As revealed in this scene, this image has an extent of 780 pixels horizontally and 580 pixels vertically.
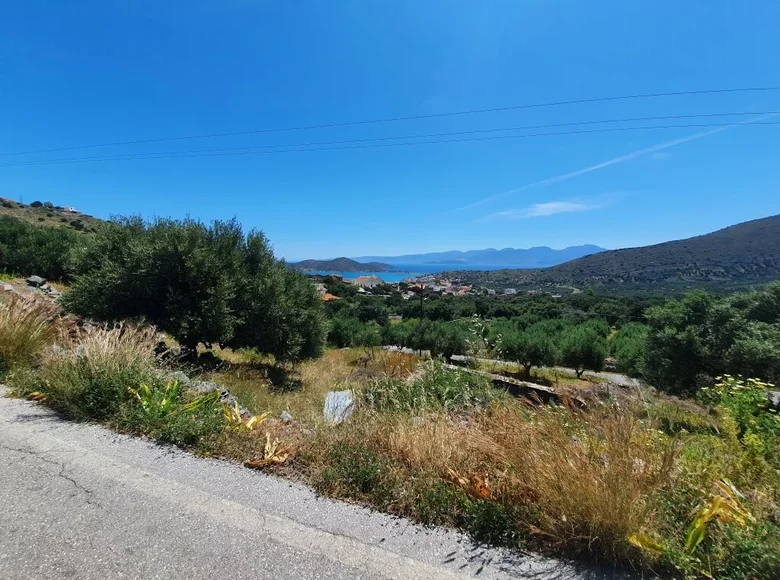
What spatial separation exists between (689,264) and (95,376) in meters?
83.9

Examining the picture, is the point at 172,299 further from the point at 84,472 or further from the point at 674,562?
the point at 674,562

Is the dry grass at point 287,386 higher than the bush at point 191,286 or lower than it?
lower

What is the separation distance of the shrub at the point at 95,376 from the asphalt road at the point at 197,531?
0.86m

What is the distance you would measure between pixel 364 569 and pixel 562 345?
3140cm

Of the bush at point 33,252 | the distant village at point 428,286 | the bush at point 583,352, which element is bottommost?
the bush at point 583,352

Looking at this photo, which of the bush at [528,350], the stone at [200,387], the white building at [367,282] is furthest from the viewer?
the white building at [367,282]

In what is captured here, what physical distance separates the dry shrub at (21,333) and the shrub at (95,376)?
3.12 feet

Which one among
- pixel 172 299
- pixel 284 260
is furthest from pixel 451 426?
pixel 284 260

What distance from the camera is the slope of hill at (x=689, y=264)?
53.7 m

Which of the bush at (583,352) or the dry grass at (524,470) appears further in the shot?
the bush at (583,352)

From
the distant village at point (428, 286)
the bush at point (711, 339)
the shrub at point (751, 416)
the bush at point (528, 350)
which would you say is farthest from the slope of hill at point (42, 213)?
the shrub at point (751, 416)

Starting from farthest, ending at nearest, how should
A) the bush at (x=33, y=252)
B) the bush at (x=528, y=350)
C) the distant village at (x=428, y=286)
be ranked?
1. the distant village at (x=428, y=286)
2. the bush at (x=528, y=350)
3. the bush at (x=33, y=252)

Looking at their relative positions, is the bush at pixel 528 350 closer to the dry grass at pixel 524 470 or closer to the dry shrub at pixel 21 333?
the dry shrub at pixel 21 333

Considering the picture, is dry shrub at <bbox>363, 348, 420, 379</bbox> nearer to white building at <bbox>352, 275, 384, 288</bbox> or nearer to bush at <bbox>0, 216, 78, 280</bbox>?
bush at <bbox>0, 216, 78, 280</bbox>
